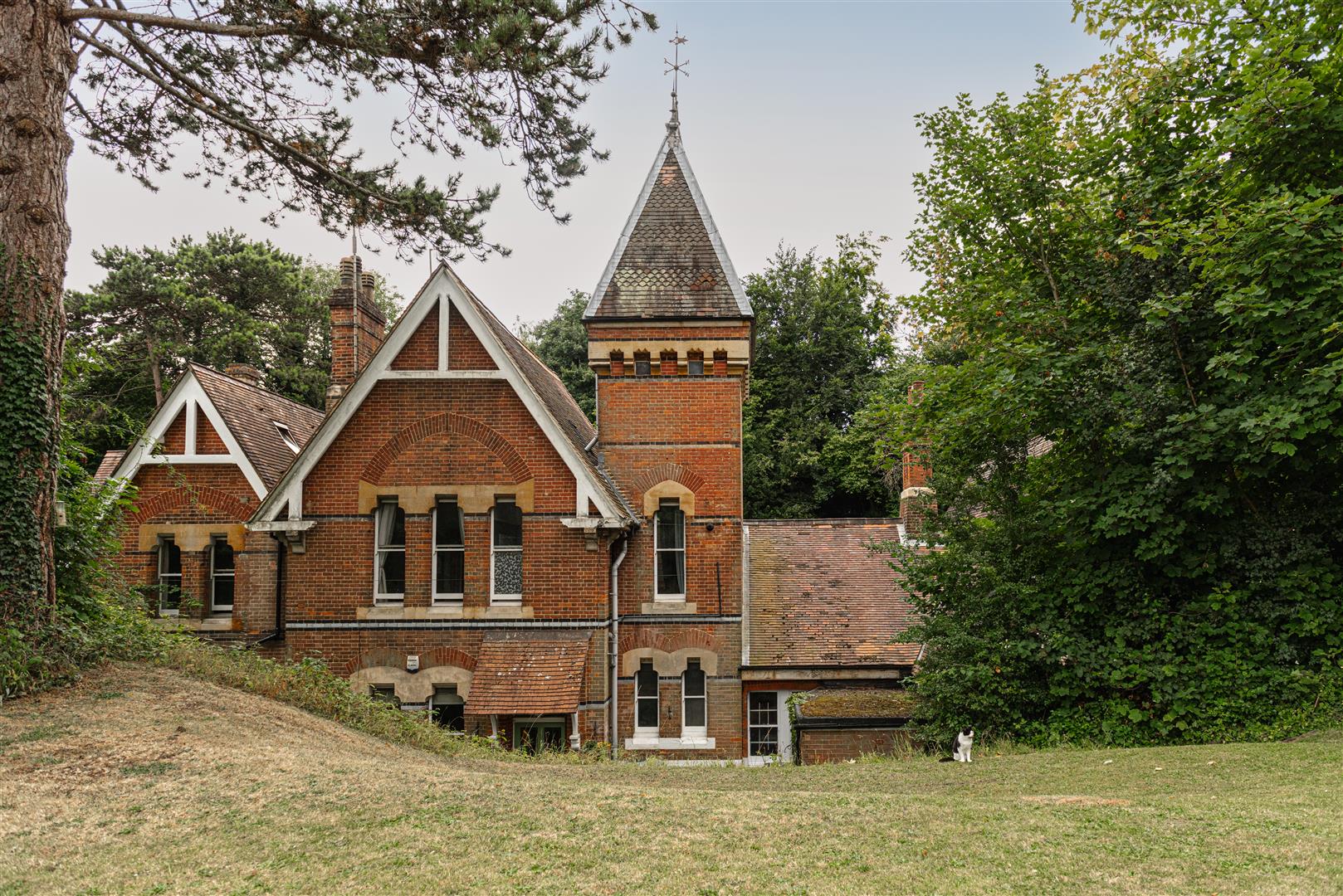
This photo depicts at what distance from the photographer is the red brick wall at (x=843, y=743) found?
16.3 meters

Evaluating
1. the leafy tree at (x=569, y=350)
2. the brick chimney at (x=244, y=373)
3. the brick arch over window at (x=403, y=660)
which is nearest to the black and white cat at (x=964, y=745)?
the brick arch over window at (x=403, y=660)

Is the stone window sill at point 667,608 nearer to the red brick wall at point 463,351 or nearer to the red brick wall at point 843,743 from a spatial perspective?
the red brick wall at point 843,743

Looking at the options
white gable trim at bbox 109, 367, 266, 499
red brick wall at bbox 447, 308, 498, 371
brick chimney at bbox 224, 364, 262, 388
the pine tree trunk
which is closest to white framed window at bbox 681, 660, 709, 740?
red brick wall at bbox 447, 308, 498, 371

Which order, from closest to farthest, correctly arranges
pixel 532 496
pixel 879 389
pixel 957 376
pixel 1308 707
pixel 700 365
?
1. pixel 1308 707
2. pixel 957 376
3. pixel 532 496
4. pixel 700 365
5. pixel 879 389

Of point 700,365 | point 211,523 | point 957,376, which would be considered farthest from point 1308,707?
point 211,523

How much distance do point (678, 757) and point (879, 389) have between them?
25.1 meters

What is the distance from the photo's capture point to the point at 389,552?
17.8 m

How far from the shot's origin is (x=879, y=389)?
40.2 meters

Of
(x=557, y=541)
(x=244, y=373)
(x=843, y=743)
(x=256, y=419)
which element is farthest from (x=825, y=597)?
(x=244, y=373)

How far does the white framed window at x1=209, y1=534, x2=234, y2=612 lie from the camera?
19531 mm

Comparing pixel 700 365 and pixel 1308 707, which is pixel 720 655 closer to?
pixel 700 365

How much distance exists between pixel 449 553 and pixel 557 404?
14.4 ft

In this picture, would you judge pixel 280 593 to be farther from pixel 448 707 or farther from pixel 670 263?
pixel 670 263

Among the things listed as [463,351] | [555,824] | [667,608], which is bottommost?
[555,824]
